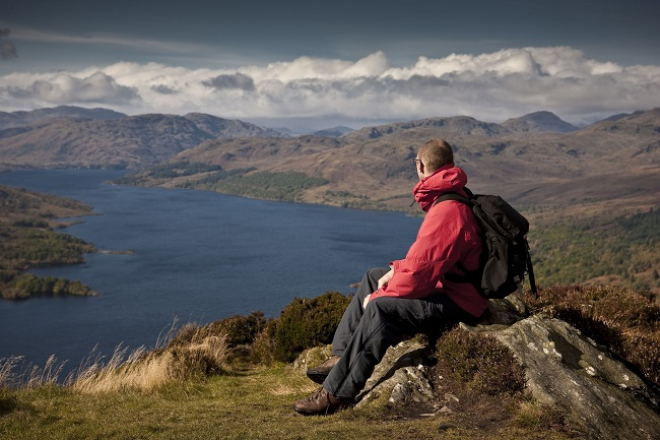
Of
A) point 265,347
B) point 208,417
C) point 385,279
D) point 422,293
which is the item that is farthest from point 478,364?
point 265,347

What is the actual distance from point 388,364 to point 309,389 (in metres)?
2.44

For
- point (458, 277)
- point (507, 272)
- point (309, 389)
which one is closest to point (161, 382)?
point (309, 389)

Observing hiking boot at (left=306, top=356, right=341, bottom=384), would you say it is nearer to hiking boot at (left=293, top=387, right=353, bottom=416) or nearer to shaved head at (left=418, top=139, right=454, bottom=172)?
hiking boot at (left=293, top=387, right=353, bottom=416)

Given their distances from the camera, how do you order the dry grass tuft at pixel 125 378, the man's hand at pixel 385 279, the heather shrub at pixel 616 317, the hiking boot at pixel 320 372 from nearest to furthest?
the man's hand at pixel 385 279 < the hiking boot at pixel 320 372 < the heather shrub at pixel 616 317 < the dry grass tuft at pixel 125 378

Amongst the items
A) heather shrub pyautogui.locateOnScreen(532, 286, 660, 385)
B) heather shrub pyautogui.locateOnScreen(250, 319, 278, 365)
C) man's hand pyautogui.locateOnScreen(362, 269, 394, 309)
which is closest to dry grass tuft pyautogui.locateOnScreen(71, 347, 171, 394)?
heather shrub pyautogui.locateOnScreen(250, 319, 278, 365)

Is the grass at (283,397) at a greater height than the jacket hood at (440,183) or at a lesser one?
lesser

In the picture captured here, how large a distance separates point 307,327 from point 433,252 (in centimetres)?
603

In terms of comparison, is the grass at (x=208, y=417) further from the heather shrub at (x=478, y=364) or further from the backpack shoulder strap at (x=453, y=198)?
the backpack shoulder strap at (x=453, y=198)

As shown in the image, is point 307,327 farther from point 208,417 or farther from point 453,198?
point 453,198

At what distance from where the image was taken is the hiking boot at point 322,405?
7.82 meters

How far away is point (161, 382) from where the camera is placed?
10555 mm

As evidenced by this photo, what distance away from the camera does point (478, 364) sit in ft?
25.6

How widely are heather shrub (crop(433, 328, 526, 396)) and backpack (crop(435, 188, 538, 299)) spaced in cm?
97

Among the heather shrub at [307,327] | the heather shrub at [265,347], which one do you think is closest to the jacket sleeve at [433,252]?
the heather shrub at [307,327]
